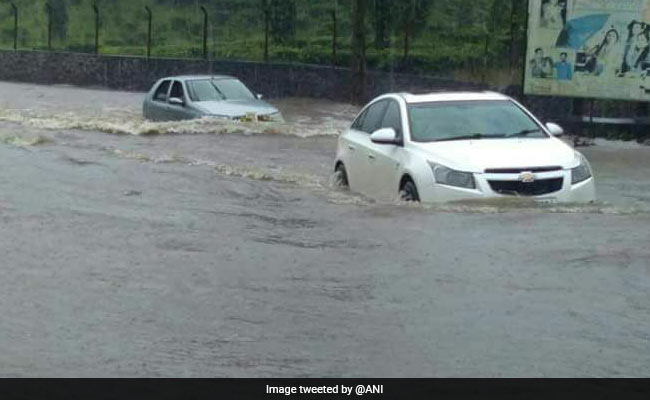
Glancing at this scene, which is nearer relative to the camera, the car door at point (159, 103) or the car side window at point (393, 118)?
the car side window at point (393, 118)

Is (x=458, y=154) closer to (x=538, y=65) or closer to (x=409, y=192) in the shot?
(x=409, y=192)

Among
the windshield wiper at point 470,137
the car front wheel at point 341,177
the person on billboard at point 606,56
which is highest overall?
the person on billboard at point 606,56

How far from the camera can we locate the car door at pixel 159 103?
24938 mm

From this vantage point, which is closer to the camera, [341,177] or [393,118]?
[393,118]

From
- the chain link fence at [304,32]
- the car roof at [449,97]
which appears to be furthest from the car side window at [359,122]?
the chain link fence at [304,32]

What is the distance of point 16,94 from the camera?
37.9m

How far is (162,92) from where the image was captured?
1000 inches

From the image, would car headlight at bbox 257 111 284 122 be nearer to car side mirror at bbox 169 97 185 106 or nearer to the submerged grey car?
the submerged grey car

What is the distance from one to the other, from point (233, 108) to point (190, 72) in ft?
49.5

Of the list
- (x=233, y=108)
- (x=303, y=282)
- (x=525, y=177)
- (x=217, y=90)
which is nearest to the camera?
(x=303, y=282)

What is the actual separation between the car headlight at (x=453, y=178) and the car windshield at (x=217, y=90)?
40.2ft

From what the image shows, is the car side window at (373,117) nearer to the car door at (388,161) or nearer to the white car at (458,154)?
the white car at (458,154)

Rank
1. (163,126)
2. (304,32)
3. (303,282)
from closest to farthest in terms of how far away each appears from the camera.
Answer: (303,282), (163,126), (304,32)
